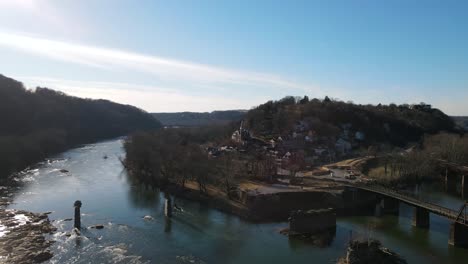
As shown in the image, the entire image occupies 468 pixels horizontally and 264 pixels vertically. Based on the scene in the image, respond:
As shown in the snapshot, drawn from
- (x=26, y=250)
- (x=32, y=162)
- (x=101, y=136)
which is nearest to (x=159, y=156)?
(x=26, y=250)

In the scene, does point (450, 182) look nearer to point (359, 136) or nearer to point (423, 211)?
point (359, 136)

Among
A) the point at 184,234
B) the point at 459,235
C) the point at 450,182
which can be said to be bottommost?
the point at 184,234

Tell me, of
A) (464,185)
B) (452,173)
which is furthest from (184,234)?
(452,173)

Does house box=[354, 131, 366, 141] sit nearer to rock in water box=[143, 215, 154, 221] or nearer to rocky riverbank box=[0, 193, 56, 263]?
rock in water box=[143, 215, 154, 221]

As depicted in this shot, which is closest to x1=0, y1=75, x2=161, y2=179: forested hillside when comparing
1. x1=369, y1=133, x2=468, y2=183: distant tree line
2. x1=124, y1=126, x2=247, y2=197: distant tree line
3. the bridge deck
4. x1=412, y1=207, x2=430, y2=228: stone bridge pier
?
x1=124, y1=126, x2=247, y2=197: distant tree line

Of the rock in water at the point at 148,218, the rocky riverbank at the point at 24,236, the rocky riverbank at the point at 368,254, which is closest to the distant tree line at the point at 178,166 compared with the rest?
the rock in water at the point at 148,218

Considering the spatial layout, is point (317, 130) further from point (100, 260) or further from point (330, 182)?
point (100, 260)
